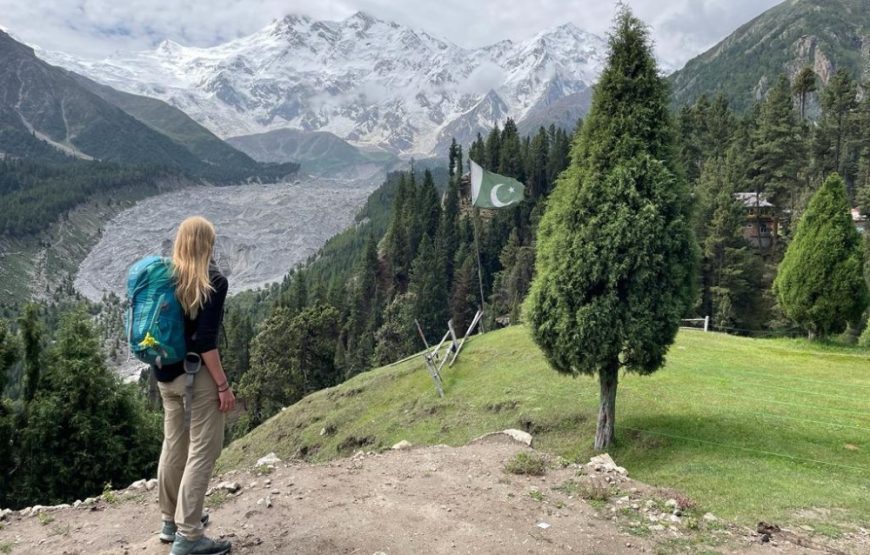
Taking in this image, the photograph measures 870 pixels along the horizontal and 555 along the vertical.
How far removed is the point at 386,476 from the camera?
10.9m

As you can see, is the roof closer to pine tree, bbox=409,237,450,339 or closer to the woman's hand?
pine tree, bbox=409,237,450,339

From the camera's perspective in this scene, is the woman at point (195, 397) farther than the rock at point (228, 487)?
No

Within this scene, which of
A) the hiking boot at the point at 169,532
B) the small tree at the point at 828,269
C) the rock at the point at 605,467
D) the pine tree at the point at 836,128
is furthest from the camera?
the pine tree at the point at 836,128

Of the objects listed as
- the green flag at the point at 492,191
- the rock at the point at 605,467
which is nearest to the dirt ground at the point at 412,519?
the rock at the point at 605,467

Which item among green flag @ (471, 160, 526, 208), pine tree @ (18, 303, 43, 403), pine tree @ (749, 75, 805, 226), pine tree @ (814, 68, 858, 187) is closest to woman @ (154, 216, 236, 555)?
pine tree @ (18, 303, 43, 403)

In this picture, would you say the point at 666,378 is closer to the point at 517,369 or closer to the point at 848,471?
the point at 517,369

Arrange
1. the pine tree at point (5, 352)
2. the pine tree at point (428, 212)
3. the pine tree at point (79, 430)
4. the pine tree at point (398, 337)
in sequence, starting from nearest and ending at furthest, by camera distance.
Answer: the pine tree at point (79, 430) < the pine tree at point (5, 352) < the pine tree at point (398, 337) < the pine tree at point (428, 212)

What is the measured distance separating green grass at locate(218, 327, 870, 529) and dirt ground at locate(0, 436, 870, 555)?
2379mm

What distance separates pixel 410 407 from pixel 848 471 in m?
16.2

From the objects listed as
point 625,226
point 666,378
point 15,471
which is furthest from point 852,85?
point 15,471

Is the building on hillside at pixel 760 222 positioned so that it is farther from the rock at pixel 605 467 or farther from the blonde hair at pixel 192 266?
the blonde hair at pixel 192 266

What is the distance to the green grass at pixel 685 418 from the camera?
12.3 meters

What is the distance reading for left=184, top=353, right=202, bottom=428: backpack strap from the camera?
671cm

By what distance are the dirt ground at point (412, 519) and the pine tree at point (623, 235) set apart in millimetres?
4649
